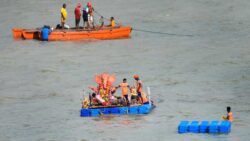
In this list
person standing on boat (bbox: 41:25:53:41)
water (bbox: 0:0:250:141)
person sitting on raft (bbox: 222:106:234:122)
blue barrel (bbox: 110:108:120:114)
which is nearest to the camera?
person sitting on raft (bbox: 222:106:234:122)

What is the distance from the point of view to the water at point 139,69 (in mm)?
46656

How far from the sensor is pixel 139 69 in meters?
59.9

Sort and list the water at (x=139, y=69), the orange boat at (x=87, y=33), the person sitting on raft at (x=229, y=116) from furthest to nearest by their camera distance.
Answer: the orange boat at (x=87, y=33)
the water at (x=139, y=69)
the person sitting on raft at (x=229, y=116)

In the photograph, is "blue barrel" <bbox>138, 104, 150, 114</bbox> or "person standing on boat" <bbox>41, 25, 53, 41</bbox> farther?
"person standing on boat" <bbox>41, 25, 53, 41</bbox>

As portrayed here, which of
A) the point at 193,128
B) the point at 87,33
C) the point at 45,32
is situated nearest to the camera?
the point at 193,128

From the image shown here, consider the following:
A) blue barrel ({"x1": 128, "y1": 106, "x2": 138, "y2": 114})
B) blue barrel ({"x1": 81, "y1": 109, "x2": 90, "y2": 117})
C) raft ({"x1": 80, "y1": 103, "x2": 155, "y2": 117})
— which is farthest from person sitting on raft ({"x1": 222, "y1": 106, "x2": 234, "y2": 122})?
blue barrel ({"x1": 81, "y1": 109, "x2": 90, "y2": 117})

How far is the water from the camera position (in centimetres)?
4666

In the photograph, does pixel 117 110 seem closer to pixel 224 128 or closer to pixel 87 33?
pixel 224 128

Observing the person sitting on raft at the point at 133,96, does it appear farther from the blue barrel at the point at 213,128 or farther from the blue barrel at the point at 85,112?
the blue barrel at the point at 213,128

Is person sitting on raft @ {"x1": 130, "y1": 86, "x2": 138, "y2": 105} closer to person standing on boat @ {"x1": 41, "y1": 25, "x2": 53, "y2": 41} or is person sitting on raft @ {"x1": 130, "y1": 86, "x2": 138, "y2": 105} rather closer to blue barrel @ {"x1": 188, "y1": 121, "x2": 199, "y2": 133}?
blue barrel @ {"x1": 188, "y1": 121, "x2": 199, "y2": 133}

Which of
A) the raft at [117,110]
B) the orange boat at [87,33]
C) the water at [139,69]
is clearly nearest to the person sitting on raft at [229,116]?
the water at [139,69]

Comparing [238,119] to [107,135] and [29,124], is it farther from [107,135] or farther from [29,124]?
[29,124]

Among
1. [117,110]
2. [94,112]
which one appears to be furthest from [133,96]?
[94,112]

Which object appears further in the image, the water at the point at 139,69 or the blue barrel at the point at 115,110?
the blue barrel at the point at 115,110
